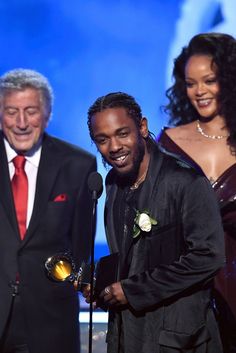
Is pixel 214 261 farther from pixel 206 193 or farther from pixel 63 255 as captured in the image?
pixel 63 255

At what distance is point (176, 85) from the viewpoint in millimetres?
3781

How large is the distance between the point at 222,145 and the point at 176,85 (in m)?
0.45

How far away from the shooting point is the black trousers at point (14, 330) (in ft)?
10.5

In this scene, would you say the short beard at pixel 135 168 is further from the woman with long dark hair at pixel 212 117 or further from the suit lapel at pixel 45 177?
the woman with long dark hair at pixel 212 117

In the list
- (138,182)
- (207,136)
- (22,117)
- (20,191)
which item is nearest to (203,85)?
(207,136)

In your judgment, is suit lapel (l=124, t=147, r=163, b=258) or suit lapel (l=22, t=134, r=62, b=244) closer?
suit lapel (l=124, t=147, r=163, b=258)

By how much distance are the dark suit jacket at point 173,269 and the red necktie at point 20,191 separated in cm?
87

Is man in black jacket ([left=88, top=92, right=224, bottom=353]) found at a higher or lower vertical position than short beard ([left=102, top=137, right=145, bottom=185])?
lower

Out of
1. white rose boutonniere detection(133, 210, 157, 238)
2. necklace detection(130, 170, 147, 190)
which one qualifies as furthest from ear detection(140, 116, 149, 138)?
white rose boutonniere detection(133, 210, 157, 238)

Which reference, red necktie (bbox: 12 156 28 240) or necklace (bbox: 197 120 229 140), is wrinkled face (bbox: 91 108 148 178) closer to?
red necktie (bbox: 12 156 28 240)

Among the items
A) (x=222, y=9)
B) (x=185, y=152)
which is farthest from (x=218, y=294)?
(x=222, y=9)

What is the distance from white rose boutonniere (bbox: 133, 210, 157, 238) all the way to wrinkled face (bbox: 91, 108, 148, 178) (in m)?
0.17

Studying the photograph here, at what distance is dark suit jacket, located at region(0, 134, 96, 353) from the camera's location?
318 centimetres

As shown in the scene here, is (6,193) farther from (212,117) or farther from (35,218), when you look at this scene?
(212,117)
